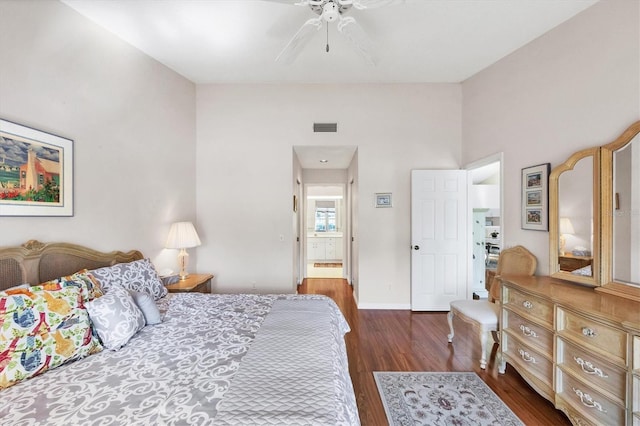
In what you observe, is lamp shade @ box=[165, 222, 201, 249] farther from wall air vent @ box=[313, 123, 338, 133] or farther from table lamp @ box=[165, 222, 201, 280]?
wall air vent @ box=[313, 123, 338, 133]

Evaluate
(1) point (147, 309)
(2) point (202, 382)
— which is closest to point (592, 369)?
(2) point (202, 382)

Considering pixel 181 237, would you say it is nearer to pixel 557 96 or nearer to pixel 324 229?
pixel 557 96

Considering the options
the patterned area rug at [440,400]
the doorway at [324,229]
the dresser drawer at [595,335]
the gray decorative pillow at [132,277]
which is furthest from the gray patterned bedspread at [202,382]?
the doorway at [324,229]

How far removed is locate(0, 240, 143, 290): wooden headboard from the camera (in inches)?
60.2

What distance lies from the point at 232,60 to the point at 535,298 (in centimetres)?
373

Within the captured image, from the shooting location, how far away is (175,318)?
68.2 inches

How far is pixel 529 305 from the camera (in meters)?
1.86

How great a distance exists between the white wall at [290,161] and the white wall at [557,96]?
623 millimetres

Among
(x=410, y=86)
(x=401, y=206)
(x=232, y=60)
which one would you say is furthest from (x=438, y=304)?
(x=232, y=60)

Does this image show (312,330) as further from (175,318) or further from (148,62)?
(148,62)

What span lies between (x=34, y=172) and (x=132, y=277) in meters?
0.97

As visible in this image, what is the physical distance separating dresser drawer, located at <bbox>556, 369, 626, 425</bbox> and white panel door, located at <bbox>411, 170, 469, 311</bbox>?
1.86m

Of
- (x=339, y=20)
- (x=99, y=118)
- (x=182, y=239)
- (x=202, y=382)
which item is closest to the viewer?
(x=202, y=382)

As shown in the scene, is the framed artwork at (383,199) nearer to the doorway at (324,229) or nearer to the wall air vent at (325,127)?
the wall air vent at (325,127)
